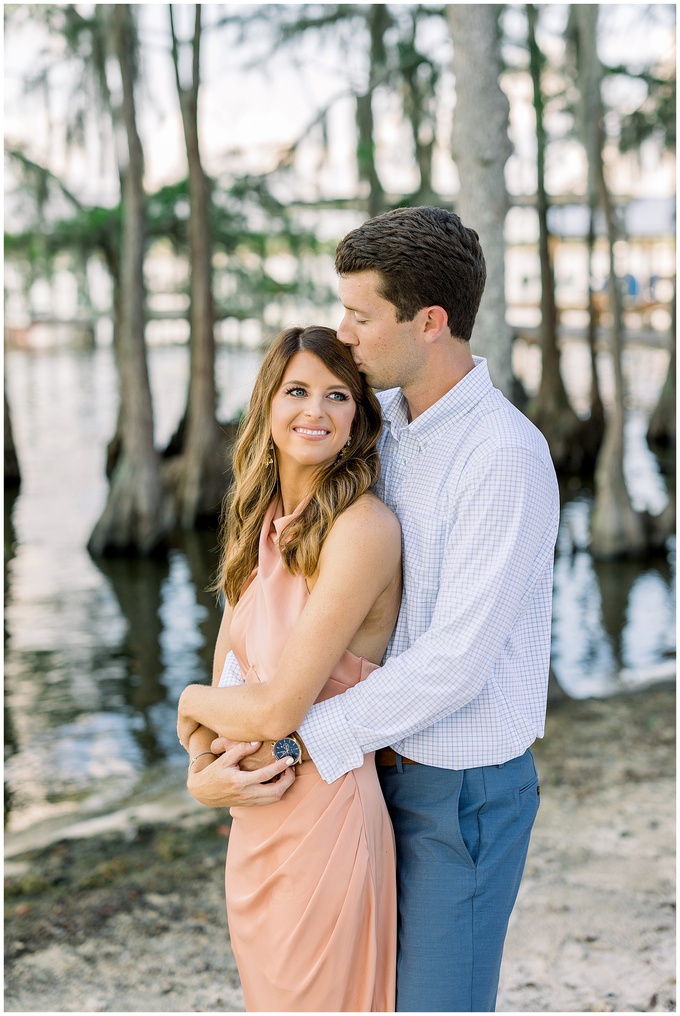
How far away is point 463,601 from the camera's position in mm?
2088

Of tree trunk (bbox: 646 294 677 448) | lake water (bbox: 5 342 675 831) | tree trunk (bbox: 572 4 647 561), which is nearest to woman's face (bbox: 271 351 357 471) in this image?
lake water (bbox: 5 342 675 831)

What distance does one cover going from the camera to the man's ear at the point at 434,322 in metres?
2.22

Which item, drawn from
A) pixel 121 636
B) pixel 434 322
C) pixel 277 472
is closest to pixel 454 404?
pixel 434 322

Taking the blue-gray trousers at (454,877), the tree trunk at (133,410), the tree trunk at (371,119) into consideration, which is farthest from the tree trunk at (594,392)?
the blue-gray trousers at (454,877)

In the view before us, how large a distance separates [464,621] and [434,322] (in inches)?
24.3

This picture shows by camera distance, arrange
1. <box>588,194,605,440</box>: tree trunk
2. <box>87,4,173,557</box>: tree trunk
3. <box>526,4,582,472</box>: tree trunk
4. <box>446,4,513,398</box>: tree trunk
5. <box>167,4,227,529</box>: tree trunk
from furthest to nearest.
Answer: <box>588,194,605,440</box>: tree trunk → <box>526,4,582,472</box>: tree trunk → <box>167,4,227,529</box>: tree trunk → <box>87,4,173,557</box>: tree trunk → <box>446,4,513,398</box>: tree trunk

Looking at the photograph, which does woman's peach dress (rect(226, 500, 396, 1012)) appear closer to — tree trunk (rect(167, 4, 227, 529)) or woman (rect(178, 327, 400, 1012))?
woman (rect(178, 327, 400, 1012))

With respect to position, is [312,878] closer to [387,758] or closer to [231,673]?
[387,758]

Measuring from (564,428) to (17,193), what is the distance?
939 centimetres

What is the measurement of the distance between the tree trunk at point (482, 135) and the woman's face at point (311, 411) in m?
3.27

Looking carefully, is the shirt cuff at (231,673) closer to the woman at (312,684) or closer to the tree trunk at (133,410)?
the woman at (312,684)

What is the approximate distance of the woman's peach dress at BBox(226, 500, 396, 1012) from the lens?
7.27 ft

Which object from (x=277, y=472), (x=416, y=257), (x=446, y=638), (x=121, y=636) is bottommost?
(x=121, y=636)

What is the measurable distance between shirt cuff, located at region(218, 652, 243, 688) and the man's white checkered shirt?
0.27 metres
